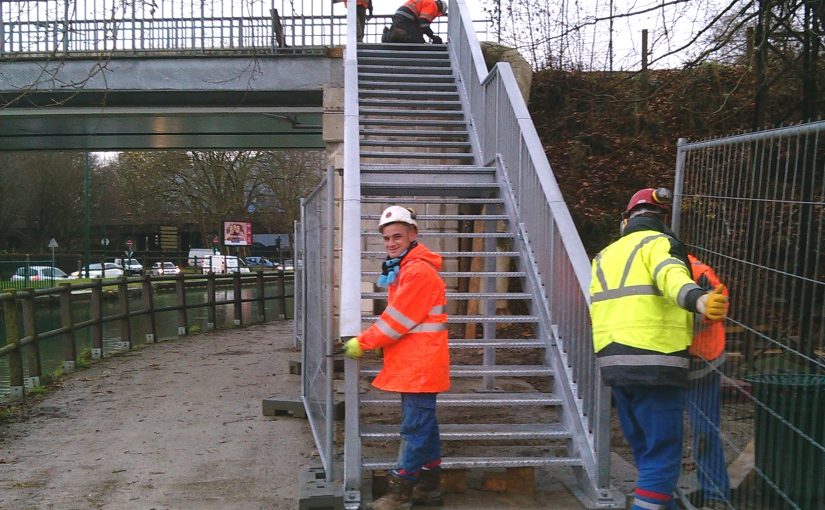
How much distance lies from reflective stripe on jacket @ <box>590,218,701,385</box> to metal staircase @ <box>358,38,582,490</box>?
4.05 ft

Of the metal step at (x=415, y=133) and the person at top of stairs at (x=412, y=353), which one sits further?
the metal step at (x=415, y=133)

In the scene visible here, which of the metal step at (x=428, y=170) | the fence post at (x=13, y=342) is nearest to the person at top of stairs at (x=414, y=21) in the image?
the metal step at (x=428, y=170)

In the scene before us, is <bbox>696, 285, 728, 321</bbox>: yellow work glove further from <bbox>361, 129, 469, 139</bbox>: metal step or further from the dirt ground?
<bbox>361, 129, 469, 139</bbox>: metal step

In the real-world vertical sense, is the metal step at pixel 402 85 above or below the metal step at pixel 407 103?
above

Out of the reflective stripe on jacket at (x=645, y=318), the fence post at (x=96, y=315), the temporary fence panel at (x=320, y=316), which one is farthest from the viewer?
the fence post at (x=96, y=315)

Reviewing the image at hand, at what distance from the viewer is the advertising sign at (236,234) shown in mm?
23094

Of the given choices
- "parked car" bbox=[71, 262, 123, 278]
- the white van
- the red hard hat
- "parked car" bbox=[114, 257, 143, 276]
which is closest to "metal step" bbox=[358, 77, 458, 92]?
Answer: the red hard hat

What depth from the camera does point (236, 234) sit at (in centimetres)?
2339

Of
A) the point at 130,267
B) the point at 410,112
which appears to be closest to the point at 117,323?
the point at 410,112

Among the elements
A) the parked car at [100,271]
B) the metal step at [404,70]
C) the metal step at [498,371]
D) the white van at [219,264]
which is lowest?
the parked car at [100,271]

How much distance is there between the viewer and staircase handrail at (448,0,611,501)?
4.56 m

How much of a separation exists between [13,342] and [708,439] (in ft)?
21.7

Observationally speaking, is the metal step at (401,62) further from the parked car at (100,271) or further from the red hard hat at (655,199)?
the parked car at (100,271)

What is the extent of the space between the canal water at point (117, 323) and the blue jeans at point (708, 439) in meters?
6.89
